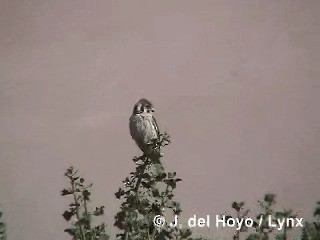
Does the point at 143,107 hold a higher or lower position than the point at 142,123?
higher

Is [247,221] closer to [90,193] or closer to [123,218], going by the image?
[123,218]

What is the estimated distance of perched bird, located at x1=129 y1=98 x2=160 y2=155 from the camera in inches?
344

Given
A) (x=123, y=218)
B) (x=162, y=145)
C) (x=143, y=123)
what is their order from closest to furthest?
(x=123, y=218) < (x=162, y=145) < (x=143, y=123)

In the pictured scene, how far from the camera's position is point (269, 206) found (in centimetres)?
482

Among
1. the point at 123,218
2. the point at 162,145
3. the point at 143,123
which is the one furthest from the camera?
the point at 143,123

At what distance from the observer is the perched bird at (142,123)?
28.7ft

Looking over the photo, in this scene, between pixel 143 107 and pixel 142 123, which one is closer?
pixel 142 123

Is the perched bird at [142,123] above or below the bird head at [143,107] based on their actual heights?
below

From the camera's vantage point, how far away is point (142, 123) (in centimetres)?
887

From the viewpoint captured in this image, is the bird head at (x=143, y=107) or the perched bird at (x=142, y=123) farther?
the bird head at (x=143, y=107)

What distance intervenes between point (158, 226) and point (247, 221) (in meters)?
0.87

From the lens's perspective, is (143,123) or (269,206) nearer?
(269,206)

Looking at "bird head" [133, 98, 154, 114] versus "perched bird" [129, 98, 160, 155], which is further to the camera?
"bird head" [133, 98, 154, 114]

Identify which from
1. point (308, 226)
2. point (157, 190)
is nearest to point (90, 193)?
point (157, 190)
